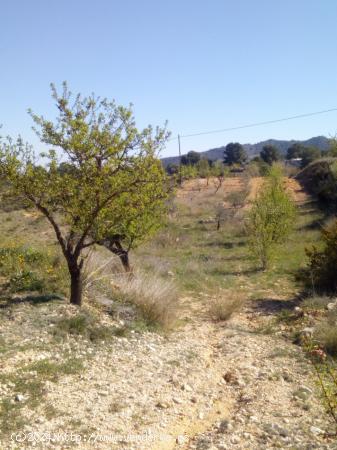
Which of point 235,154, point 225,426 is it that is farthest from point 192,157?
point 225,426

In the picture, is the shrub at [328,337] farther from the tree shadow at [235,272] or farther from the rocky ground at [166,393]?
the tree shadow at [235,272]

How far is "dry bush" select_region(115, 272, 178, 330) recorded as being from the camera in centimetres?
746

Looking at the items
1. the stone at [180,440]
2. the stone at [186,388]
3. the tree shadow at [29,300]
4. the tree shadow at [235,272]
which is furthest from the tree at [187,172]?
the tree shadow at [235,272]

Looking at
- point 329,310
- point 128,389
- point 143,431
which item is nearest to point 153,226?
point 329,310

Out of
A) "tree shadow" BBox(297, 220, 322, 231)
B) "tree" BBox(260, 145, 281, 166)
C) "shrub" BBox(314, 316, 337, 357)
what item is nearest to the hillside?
"shrub" BBox(314, 316, 337, 357)

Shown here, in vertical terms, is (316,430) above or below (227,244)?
above

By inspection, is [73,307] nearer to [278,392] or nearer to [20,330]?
[20,330]

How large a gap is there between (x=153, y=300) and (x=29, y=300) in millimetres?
2104

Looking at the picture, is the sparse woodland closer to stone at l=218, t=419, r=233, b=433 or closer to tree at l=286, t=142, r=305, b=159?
stone at l=218, t=419, r=233, b=433

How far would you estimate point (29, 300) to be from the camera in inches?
270

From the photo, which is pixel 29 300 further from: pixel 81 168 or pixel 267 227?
pixel 267 227

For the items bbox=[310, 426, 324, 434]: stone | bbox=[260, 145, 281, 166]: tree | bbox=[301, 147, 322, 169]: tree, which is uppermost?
bbox=[260, 145, 281, 166]: tree

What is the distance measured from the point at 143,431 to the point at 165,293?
4.02m

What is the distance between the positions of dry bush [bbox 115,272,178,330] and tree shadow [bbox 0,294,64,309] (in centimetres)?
138
